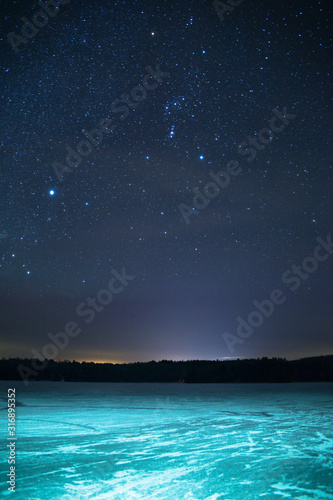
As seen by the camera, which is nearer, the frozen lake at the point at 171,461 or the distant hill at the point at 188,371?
the frozen lake at the point at 171,461

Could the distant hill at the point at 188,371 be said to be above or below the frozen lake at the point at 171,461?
below

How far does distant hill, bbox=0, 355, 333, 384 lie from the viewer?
6016cm

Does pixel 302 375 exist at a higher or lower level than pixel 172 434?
lower

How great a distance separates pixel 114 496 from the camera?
3291 mm

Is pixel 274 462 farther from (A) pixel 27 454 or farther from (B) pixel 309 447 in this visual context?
(A) pixel 27 454

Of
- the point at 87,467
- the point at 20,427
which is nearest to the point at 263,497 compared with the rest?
the point at 87,467

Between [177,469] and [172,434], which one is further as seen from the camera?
[172,434]

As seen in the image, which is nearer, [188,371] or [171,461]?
[171,461]

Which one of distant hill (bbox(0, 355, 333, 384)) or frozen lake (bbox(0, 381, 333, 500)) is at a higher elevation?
frozen lake (bbox(0, 381, 333, 500))

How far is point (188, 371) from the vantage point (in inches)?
2450

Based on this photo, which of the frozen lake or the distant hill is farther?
the distant hill

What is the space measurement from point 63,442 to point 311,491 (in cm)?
368

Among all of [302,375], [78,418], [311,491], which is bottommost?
[302,375]

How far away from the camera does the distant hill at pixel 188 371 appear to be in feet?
197
